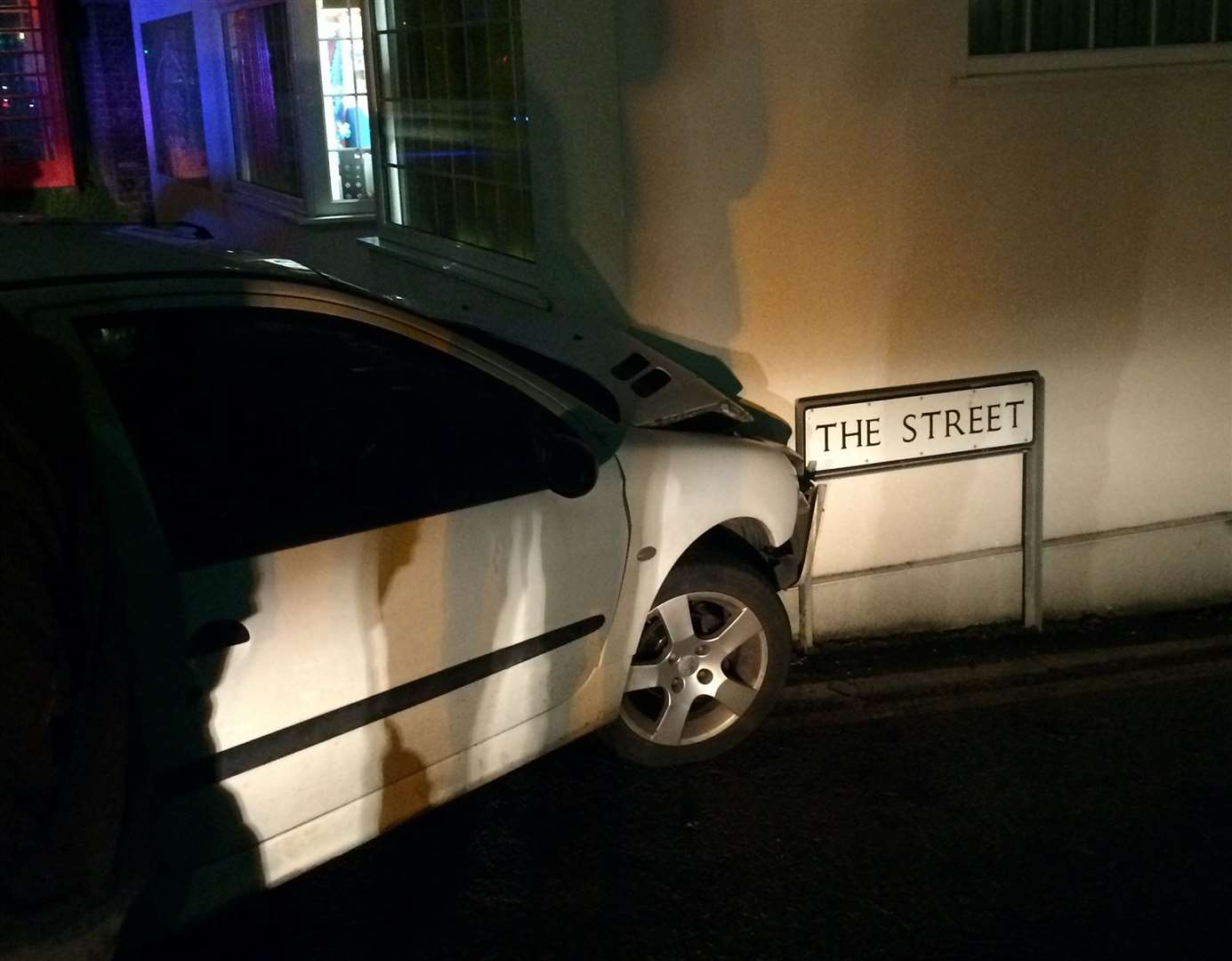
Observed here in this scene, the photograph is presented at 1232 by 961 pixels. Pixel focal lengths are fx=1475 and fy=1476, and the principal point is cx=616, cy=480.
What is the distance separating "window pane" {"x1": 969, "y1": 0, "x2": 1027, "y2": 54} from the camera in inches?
223

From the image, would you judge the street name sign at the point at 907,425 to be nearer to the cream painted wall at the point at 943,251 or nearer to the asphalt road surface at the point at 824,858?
the cream painted wall at the point at 943,251

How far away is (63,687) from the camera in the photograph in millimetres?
2650

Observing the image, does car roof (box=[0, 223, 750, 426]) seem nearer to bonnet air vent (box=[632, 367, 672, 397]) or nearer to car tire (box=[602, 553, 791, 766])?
bonnet air vent (box=[632, 367, 672, 397])

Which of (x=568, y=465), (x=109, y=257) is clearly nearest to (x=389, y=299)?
(x=568, y=465)

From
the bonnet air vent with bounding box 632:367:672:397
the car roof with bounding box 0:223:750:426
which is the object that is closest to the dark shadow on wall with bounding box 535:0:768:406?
the car roof with bounding box 0:223:750:426

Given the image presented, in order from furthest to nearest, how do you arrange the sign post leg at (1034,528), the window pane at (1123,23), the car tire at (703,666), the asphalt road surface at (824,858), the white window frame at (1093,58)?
the window pane at (1123,23)
the sign post leg at (1034,528)
the white window frame at (1093,58)
the car tire at (703,666)
the asphalt road surface at (824,858)

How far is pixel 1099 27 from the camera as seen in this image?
5.87m

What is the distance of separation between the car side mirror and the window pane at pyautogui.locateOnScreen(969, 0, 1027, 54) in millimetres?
2777

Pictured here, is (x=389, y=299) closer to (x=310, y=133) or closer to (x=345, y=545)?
(x=345, y=545)

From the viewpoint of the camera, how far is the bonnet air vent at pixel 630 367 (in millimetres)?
4898

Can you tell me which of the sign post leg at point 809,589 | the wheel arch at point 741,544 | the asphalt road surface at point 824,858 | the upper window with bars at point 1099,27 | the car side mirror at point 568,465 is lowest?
the asphalt road surface at point 824,858

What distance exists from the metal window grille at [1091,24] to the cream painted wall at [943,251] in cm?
21

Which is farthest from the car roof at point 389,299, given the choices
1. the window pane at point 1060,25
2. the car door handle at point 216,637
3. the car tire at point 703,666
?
the window pane at point 1060,25

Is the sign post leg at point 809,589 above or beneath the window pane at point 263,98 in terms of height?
beneath
